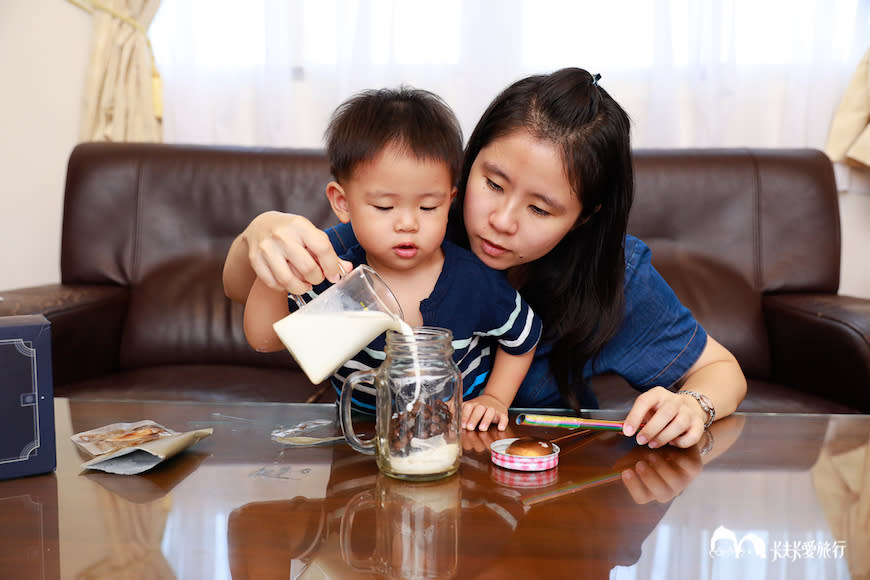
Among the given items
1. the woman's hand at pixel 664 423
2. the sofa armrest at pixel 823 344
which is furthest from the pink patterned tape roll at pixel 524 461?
the sofa armrest at pixel 823 344

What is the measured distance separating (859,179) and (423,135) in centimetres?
224

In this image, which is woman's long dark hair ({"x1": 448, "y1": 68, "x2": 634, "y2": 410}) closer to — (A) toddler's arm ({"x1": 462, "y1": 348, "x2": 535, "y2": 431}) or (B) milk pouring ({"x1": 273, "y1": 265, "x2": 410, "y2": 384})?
(A) toddler's arm ({"x1": 462, "y1": 348, "x2": 535, "y2": 431})

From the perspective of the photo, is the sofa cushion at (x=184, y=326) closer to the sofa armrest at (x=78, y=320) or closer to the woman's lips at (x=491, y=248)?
the sofa armrest at (x=78, y=320)

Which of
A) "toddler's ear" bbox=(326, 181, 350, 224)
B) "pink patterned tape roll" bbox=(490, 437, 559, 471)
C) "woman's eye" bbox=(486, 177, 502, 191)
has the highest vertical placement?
"woman's eye" bbox=(486, 177, 502, 191)

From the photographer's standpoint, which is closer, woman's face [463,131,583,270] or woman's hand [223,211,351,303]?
woman's hand [223,211,351,303]

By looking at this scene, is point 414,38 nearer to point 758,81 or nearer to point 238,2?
point 238,2

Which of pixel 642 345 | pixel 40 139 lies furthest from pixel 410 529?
pixel 40 139

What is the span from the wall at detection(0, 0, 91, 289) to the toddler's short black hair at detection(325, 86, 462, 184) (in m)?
2.12

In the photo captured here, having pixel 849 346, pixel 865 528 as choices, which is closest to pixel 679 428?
pixel 865 528

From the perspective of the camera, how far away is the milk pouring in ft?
2.56

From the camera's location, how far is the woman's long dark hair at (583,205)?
3.80 feet

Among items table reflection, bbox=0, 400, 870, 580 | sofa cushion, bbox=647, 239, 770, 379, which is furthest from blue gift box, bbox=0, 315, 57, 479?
sofa cushion, bbox=647, 239, 770, 379

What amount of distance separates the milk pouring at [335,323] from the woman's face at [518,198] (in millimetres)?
365

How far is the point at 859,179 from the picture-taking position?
8.77ft
